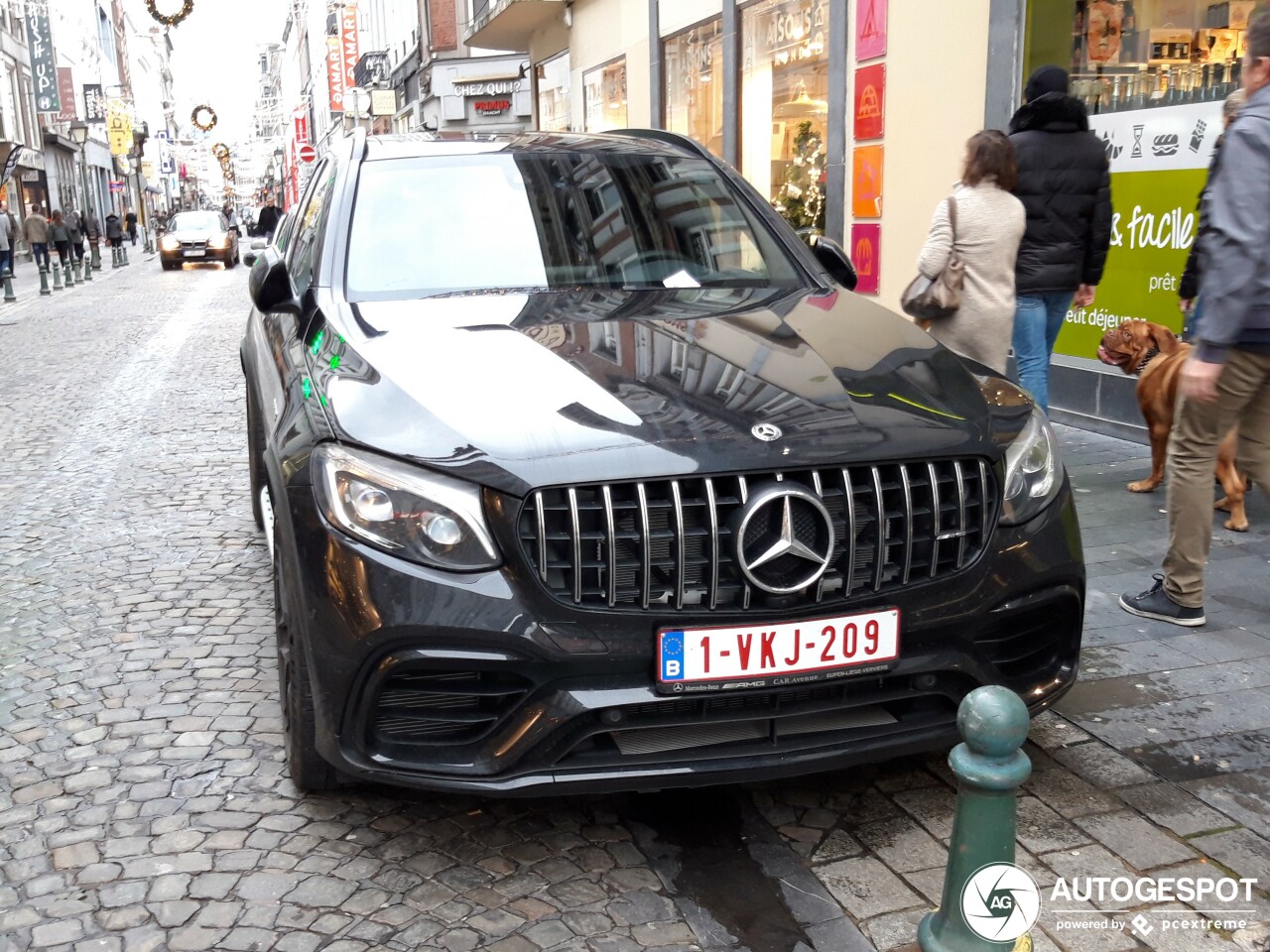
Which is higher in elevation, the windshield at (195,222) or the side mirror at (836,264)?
the side mirror at (836,264)

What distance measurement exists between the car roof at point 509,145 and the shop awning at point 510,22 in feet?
48.5

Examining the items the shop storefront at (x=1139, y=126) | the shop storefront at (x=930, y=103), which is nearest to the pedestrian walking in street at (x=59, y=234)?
the shop storefront at (x=930, y=103)

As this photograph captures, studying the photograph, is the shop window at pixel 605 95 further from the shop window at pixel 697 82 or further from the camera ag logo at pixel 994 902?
the camera ag logo at pixel 994 902

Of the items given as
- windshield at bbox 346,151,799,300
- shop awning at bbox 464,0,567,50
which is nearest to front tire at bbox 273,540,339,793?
windshield at bbox 346,151,799,300

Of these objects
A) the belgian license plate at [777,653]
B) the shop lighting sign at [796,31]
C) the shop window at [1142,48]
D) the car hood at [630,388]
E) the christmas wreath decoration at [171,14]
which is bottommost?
the belgian license plate at [777,653]

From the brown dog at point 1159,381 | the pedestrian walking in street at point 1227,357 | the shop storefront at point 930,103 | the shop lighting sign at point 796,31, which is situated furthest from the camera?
the shop lighting sign at point 796,31

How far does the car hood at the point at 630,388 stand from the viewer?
8.77ft

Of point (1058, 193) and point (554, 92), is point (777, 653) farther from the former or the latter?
point (554, 92)

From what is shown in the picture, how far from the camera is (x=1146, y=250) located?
7.28 meters

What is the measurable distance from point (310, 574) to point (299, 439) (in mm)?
383

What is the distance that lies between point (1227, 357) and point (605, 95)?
14.3m

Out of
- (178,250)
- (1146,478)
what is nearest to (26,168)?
(178,250)

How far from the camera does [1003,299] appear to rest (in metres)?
5.39

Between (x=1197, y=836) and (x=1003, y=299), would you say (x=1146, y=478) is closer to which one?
(x=1003, y=299)
